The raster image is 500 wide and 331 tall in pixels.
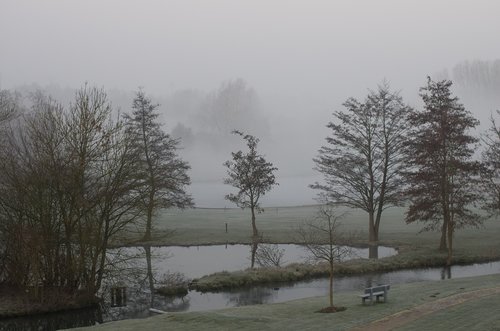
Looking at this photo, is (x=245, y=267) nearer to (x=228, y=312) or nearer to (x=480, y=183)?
(x=228, y=312)

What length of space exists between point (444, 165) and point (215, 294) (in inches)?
754

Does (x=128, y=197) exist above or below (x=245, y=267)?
above

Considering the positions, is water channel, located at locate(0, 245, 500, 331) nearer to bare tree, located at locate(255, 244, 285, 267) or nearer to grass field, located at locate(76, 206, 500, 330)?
bare tree, located at locate(255, 244, 285, 267)


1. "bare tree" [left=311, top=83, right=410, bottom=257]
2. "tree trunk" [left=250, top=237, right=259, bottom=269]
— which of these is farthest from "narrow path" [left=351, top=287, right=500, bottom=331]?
"bare tree" [left=311, top=83, right=410, bottom=257]

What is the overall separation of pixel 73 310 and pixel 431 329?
1785 centimetres

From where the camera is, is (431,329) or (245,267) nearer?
(431,329)

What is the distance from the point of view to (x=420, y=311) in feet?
52.1

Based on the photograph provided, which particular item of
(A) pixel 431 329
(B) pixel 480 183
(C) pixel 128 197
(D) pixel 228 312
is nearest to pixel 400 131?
(B) pixel 480 183

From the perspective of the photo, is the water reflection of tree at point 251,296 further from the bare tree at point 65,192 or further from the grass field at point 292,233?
the grass field at point 292,233

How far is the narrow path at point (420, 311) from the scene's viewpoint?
1438 centimetres

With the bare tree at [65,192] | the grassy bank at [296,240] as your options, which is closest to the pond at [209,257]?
the grassy bank at [296,240]

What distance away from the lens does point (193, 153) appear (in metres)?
171

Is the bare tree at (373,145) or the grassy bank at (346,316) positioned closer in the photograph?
the grassy bank at (346,316)

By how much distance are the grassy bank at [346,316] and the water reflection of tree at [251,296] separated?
355 cm
